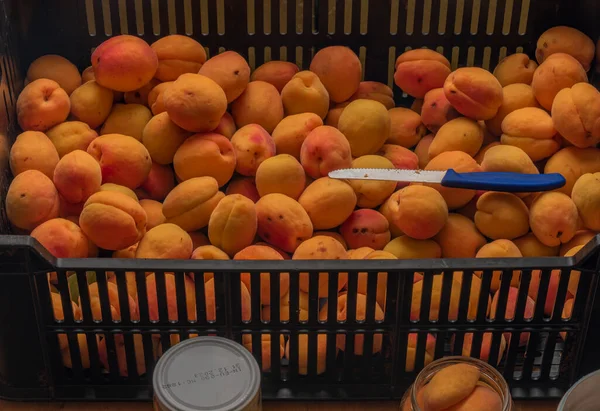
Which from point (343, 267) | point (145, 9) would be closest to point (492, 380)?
point (343, 267)

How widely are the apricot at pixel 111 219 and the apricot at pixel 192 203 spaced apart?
4cm

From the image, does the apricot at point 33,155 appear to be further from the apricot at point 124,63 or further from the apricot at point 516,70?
the apricot at point 516,70

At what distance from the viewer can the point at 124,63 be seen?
83cm

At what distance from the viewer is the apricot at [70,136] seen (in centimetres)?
82

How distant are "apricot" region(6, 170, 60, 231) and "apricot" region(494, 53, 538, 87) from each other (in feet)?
1.55

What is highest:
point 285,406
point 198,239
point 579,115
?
point 579,115

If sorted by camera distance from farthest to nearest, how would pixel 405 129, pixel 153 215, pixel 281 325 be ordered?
1. pixel 405 129
2. pixel 153 215
3. pixel 281 325

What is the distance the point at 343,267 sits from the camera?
65 cm

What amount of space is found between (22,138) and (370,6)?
39cm

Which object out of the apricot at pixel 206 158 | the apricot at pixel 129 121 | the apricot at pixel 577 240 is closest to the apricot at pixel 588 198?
the apricot at pixel 577 240

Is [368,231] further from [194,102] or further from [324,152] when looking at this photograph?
[194,102]

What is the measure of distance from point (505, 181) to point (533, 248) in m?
0.07

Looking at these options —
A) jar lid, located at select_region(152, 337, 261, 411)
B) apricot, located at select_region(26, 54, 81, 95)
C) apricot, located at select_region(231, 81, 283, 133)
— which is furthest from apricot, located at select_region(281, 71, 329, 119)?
jar lid, located at select_region(152, 337, 261, 411)

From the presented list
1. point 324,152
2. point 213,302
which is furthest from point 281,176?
point 213,302
